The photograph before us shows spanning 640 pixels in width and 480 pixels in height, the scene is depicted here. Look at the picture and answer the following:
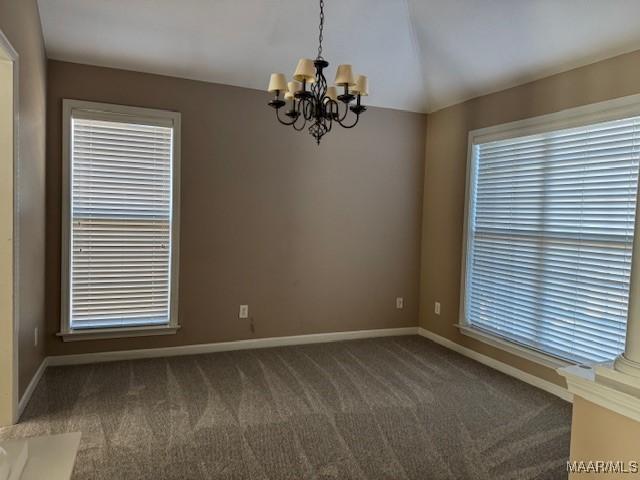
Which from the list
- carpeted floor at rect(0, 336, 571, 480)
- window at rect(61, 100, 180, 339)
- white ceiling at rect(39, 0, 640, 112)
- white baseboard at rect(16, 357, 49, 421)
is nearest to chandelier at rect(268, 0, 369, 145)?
white ceiling at rect(39, 0, 640, 112)

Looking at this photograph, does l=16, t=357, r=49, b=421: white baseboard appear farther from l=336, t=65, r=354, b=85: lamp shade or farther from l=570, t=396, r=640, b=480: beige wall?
l=570, t=396, r=640, b=480: beige wall

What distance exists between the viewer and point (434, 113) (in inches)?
192

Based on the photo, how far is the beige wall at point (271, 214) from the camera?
3.84 meters

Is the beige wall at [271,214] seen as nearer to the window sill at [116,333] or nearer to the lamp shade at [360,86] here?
the window sill at [116,333]

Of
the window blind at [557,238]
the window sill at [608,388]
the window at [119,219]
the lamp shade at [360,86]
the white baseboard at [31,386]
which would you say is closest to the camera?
the window sill at [608,388]

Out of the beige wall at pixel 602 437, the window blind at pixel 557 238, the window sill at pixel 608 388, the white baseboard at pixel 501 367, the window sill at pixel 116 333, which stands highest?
the window blind at pixel 557 238

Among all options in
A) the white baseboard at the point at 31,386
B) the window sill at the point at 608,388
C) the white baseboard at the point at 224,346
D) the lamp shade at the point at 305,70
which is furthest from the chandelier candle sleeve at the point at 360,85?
the white baseboard at the point at 31,386

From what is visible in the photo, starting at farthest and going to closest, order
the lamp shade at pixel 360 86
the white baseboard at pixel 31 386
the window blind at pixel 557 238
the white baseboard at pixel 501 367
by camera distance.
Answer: the white baseboard at pixel 501 367
the window blind at pixel 557 238
the white baseboard at pixel 31 386
the lamp shade at pixel 360 86

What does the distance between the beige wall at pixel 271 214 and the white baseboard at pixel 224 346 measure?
0.06 meters

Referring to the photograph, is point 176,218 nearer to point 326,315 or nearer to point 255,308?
point 255,308

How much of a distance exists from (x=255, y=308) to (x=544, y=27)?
3387 millimetres

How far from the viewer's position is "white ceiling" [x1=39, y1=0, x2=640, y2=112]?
310cm

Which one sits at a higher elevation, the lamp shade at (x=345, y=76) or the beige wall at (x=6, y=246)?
the lamp shade at (x=345, y=76)

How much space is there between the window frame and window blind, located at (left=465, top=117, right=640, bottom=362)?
0.04 m
